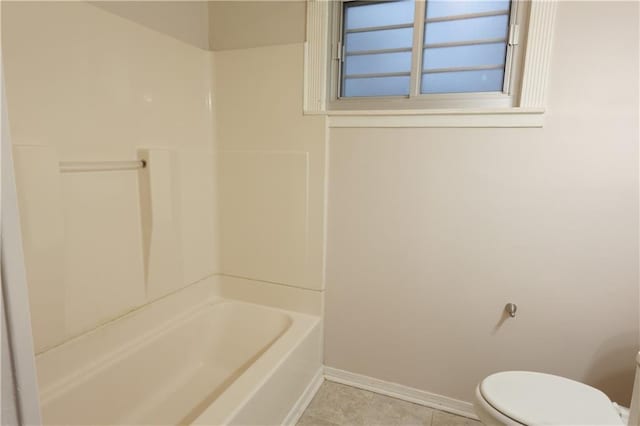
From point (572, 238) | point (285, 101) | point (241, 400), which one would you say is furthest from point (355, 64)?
point (241, 400)

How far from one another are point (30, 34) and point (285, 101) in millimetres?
1047

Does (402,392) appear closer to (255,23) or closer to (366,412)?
(366,412)

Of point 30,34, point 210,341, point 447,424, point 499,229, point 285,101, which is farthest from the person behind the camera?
point 210,341

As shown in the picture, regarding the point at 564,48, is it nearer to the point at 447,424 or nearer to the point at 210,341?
the point at 447,424

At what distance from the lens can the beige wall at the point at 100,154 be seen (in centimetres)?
121

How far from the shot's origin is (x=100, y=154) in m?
1.46

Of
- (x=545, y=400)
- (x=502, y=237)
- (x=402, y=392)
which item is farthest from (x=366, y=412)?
(x=502, y=237)

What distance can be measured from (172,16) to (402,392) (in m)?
2.26

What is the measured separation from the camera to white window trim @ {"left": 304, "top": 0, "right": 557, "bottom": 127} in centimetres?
146

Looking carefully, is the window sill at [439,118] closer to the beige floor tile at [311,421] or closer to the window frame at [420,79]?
the window frame at [420,79]

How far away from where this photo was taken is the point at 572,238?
1.52m

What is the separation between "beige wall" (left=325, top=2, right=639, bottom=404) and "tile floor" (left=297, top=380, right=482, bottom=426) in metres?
0.11

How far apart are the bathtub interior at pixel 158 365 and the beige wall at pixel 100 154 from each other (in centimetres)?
14

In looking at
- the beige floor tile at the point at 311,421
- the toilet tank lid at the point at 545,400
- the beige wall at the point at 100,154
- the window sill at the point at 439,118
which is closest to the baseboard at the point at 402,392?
the beige floor tile at the point at 311,421
